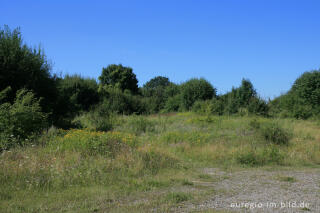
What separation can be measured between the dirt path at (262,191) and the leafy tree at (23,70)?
1278 cm

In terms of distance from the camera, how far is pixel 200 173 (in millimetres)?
7934

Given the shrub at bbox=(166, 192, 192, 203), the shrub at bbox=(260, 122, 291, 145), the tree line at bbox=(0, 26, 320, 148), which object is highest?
the tree line at bbox=(0, 26, 320, 148)

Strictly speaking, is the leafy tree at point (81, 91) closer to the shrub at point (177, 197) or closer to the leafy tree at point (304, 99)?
the leafy tree at point (304, 99)

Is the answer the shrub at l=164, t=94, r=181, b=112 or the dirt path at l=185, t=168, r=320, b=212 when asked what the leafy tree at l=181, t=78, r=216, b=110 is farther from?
the dirt path at l=185, t=168, r=320, b=212

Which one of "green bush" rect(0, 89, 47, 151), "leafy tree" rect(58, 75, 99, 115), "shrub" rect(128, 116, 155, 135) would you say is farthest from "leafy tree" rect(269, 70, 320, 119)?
"green bush" rect(0, 89, 47, 151)

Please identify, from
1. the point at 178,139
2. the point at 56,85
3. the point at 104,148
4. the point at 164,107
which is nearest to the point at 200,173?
the point at 104,148

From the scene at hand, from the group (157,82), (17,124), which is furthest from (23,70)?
(157,82)

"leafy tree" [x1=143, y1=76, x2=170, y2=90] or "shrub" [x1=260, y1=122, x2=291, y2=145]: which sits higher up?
"leafy tree" [x1=143, y1=76, x2=170, y2=90]

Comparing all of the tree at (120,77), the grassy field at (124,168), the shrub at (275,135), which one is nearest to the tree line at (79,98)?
the grassy field at (124,168)

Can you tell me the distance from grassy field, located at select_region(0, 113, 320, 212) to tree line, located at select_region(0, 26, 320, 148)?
81.5 inches

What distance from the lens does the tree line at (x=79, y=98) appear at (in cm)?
1234

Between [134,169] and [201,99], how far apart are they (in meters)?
25.3

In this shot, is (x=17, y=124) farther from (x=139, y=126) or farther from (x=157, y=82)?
(x=157, y=82)

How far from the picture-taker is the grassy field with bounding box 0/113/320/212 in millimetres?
5104
